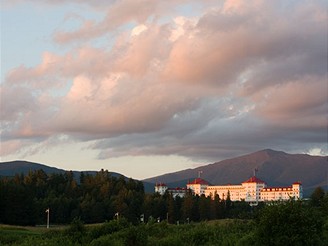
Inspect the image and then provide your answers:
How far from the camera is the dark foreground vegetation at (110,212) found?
6634cm

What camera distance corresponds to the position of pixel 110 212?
493ft

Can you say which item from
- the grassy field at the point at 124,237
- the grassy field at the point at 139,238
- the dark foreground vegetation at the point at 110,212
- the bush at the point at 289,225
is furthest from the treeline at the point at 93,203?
the bush at the point at 289,225

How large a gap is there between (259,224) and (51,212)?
100748 millimetres

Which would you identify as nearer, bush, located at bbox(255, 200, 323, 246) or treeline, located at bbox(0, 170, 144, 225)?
bush, located at bbox(255, 200, 323, 246)

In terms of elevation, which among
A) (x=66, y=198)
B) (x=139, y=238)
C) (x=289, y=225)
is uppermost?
(x=66, y=198)

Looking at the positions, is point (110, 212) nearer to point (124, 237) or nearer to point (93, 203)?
point (93, 203)

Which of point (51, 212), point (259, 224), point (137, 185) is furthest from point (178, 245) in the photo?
point (137, 185)

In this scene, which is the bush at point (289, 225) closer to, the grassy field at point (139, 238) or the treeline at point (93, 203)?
the grassy field at point (139, 238)

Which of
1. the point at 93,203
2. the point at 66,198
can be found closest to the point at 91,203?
the point at 93,203

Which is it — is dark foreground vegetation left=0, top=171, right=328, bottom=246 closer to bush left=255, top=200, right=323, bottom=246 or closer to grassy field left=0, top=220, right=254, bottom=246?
grassy field left=0, top=220, right=254, bottom=246

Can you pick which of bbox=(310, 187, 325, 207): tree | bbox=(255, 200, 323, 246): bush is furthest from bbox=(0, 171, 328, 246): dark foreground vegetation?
bbox=(255, 200, 323, 246): bush

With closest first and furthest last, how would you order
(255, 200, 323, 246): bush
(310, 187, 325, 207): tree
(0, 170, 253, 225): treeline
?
(255, 200, 323, 246): bush
(310, 187, 325, 207): tree
(0, 170, 253, 225): treeline

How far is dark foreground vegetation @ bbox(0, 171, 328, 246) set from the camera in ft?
218

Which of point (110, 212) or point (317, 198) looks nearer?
point (317, 198)
